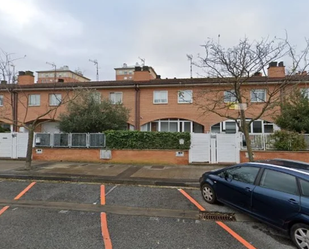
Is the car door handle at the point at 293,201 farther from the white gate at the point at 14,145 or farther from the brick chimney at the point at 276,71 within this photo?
the brick chimney at the point at 276,71

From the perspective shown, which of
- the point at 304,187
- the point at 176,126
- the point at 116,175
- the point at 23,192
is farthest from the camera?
the point at 176,126

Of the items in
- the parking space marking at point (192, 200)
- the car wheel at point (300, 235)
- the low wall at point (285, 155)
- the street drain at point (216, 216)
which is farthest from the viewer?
the low wall at point (285, 155)

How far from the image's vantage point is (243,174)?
5.47 metres

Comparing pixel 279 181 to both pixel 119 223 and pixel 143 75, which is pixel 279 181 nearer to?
pixel 119 223

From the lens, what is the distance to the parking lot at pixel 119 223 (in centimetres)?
417

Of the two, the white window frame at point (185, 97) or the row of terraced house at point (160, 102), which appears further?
the white window frame at point (185, 97)

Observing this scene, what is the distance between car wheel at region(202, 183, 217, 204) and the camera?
6.32 m

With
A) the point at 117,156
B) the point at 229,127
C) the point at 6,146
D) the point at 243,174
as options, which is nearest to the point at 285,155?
the point at 229,127

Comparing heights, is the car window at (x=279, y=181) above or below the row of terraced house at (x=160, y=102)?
below

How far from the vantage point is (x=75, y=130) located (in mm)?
14953

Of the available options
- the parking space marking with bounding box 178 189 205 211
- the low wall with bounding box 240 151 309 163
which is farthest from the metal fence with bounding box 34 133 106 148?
the low wall with bounding box 240 151 309 163

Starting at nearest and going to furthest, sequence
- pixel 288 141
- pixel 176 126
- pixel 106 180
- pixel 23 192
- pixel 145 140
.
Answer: pixel 23 192 < pixel 106 180 < pixel 288 141 < pixel 145 140 < pixel 176 126

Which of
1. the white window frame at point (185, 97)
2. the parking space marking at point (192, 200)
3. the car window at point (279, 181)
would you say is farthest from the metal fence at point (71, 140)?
the car window at point (279, 181)

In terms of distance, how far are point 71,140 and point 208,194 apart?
10464mm
